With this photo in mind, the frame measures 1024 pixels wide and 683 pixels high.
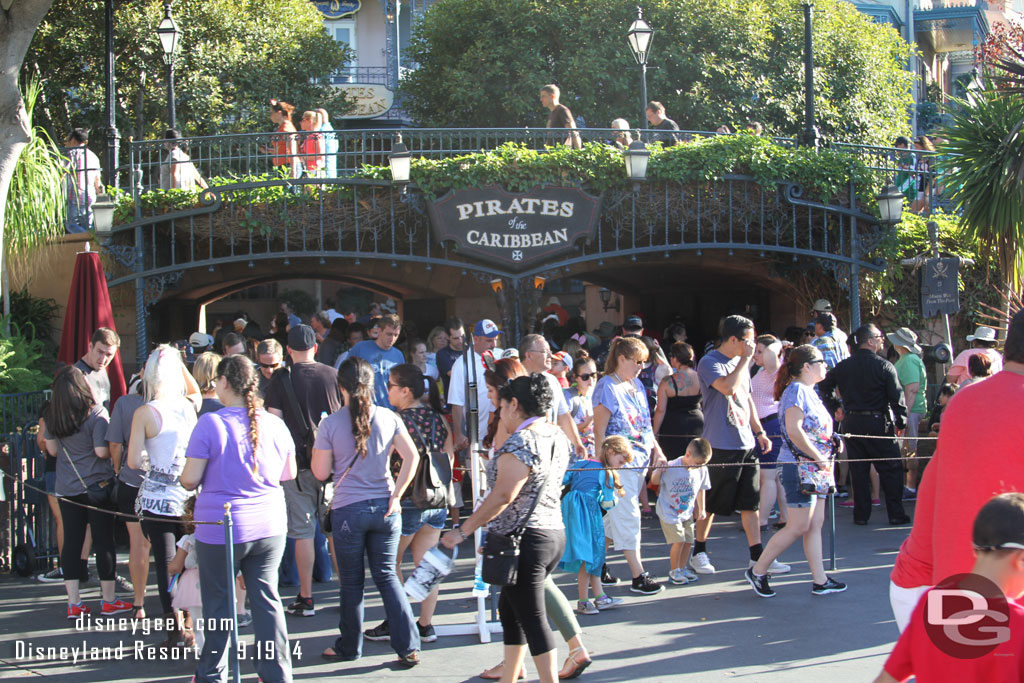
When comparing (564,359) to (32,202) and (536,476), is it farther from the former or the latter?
(32,202)

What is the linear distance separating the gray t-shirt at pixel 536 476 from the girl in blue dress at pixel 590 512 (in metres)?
1.37

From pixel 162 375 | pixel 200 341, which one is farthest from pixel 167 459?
pixel 200 341

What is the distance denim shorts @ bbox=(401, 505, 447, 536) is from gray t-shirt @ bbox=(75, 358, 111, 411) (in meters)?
2.32

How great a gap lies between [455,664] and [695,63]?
16037mm

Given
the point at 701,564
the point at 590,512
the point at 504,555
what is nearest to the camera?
the point at 504,555

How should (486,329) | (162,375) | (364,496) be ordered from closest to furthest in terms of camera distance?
1. (364,496)
2. (162,375)
3. (486,329)

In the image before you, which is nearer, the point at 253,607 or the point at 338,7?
the point at 253,607

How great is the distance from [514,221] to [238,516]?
763 cm

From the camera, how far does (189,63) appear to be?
19812mm

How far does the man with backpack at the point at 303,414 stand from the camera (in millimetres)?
6852

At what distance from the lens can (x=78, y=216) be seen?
13023 millimetres

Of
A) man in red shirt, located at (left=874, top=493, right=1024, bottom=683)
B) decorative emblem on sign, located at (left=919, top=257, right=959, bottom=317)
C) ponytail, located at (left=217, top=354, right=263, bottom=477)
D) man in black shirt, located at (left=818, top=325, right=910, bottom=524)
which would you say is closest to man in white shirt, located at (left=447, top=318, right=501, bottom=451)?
ponytail, located at (left=217, top=354, right=263, bottom=477)

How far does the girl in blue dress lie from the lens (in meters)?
6.54

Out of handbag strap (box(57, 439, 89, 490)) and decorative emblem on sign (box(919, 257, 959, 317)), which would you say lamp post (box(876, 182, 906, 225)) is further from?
handbag strap (box(57, 439, 89, 490))
